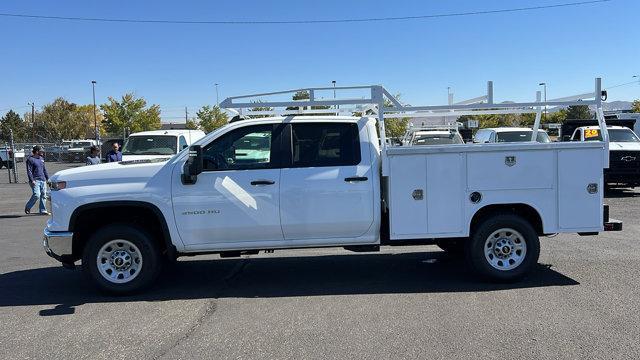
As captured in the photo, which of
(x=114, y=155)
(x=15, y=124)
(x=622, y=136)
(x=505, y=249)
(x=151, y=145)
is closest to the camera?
(x=505, y=249)

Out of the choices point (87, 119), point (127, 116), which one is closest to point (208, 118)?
point (127, 116)

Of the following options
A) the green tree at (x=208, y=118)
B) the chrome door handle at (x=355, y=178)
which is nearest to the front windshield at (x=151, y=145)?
the chrome door handle at (x=355, y=178)

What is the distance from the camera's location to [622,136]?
16.9 m

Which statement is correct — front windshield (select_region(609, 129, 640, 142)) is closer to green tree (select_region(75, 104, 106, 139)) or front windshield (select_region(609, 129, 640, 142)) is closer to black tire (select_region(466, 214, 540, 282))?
black tire (select_region(466, 214, 540, 282))

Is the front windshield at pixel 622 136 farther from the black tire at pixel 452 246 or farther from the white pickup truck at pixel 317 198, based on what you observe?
the white pickup truck at pixel 317 198

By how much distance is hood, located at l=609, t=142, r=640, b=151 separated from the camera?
15.4 metres

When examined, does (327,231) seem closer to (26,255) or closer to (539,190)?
(539,190)

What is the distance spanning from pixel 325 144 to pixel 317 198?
662 millimetres

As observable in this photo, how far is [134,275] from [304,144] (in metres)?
2.45

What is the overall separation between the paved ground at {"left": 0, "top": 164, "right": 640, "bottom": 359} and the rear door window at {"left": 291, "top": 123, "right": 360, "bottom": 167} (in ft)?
4.90

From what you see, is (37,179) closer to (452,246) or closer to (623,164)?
(452,246)

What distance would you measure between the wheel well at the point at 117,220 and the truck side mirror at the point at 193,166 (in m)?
0.50

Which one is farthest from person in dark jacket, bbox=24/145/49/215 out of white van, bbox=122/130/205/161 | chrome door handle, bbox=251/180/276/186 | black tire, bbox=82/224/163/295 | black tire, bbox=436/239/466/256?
black tire, bbox=436/239/466/256

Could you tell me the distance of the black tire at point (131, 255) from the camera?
634 centimetres
